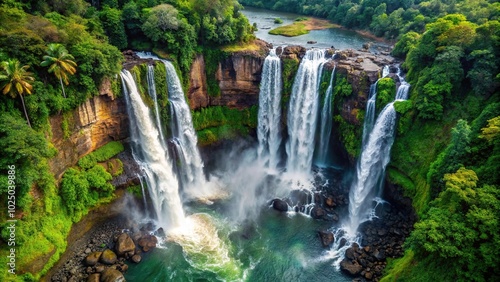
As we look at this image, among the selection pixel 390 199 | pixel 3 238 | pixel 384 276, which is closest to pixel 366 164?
pixel 390 199

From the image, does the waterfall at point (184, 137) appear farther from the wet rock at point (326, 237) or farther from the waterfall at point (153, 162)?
the wet rock at point (326, 237)

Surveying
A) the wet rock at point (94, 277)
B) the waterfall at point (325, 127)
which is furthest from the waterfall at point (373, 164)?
the wet rock at point (94, 277)

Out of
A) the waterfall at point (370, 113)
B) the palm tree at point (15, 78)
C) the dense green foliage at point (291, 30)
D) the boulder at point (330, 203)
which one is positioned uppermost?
the dense green foliage at point (291, 30)

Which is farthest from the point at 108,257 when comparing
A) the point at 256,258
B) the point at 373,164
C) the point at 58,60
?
the point at 373,164

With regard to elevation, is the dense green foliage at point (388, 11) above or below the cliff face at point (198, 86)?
above

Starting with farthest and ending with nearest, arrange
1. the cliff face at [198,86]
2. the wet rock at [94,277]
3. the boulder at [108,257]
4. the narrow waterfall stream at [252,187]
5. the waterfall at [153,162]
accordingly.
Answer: the cliff face at [198,86]
the waterfall at [153,162]
the narrow waterfall stream at [252,187]
the boulder at [108,257]
the wet rock at [94,277]

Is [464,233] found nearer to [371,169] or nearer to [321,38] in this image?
[371,169]

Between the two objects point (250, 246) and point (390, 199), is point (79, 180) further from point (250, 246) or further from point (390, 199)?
point (390, 199)
